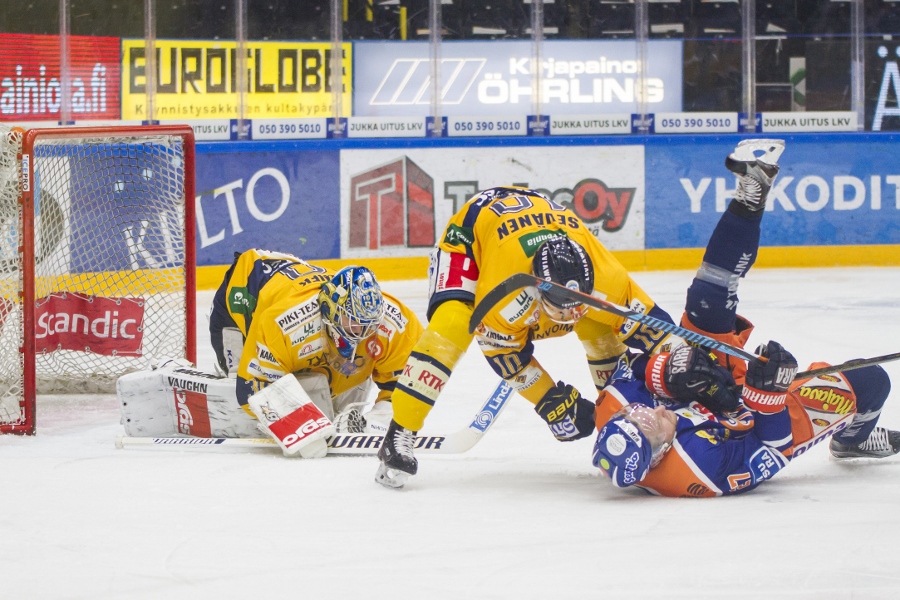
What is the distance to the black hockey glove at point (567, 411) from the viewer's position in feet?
11.3

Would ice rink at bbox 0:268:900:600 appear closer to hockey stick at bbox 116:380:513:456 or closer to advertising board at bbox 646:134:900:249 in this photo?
hockey stick at bbox 116:380:513:456

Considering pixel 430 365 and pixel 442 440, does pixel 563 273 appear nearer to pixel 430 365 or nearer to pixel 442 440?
pixel 430 365

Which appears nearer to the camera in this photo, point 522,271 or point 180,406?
point 522,271

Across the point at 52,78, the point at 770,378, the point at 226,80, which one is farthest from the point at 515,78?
the point at 770,378

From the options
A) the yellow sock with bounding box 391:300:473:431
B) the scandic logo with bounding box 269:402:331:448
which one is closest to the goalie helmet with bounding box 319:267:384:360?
the scandic logo with bounding box 269:402:331:448

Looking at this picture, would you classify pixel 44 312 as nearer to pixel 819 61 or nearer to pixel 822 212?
pixel 822 212

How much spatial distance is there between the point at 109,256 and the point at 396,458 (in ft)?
8.31

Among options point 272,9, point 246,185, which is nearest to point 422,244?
point 246,185

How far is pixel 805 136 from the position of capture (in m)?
8.70

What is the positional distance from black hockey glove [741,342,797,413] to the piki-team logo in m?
1.91

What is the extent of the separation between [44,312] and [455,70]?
15.8 ft

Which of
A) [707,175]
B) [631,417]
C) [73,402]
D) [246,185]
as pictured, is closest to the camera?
[631,417]

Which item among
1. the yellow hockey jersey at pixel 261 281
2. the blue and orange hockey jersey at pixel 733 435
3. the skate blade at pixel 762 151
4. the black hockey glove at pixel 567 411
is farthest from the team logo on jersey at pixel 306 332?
the skate blade at pixel 762 151

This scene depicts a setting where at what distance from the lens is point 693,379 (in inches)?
121
